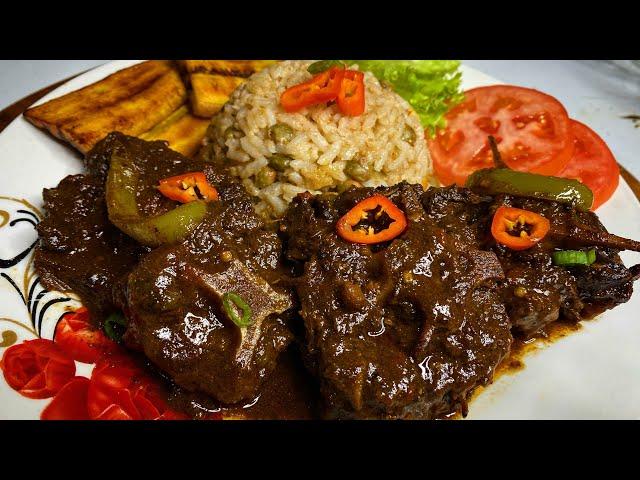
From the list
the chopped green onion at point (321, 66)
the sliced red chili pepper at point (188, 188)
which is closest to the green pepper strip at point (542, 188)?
the chopped green onion at point (321, 66)

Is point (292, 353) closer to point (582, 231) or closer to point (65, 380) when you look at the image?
point (65, 380)

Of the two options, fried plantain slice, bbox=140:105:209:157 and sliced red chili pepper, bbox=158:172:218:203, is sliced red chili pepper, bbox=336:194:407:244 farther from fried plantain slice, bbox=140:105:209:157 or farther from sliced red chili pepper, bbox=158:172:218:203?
fried plantain slice, bbox=140:105:209:157

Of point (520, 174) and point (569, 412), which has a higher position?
point (520, 174)

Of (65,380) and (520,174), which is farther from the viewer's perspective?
(520,174)

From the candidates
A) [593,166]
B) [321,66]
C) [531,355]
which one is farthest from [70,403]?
[593,166]

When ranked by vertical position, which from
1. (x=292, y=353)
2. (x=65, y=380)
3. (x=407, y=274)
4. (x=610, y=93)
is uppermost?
(x=407, y=274)
